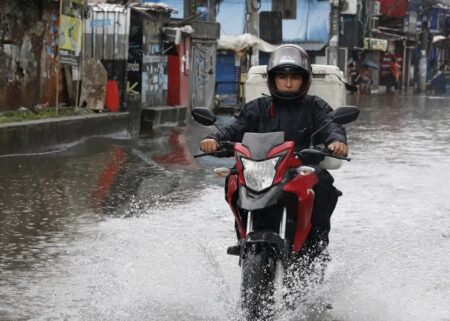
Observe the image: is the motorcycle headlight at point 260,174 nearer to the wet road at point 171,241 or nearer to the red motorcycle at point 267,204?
the red motorcycle at point 267,204

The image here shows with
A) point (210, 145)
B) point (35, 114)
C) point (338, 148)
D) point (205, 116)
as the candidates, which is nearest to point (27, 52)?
point (35, 114)

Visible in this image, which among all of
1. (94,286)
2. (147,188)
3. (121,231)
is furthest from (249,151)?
(147,188)

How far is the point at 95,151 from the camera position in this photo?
46.5 ft

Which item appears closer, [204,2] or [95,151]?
[95,151]

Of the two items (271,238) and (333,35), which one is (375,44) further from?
(271,238)

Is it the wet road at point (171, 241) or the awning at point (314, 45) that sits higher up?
the awning at point (314, 45)

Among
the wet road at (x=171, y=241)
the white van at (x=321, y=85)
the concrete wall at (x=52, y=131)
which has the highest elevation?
the white van at (x=321, y=85)

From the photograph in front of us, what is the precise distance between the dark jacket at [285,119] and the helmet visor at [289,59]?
27cm

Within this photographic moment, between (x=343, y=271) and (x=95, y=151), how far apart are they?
8453mm

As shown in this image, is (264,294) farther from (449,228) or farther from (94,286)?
(449,228)

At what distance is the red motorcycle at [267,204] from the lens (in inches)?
185

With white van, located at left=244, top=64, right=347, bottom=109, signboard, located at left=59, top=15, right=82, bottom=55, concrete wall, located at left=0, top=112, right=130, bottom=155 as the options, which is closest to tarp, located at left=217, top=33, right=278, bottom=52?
concrete wall, located at left=0, top=112, right=130, bottom=155

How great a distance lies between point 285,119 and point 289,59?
0.40 meters

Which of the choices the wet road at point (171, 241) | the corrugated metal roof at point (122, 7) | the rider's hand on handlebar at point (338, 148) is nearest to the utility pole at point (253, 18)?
the corrugated metal roof at point (122, 7)
